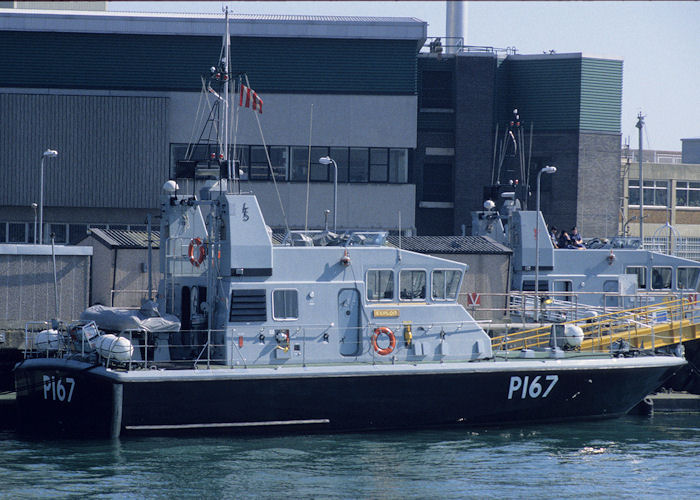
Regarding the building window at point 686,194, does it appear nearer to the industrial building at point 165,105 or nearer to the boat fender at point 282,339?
the industrial building at point 165,105

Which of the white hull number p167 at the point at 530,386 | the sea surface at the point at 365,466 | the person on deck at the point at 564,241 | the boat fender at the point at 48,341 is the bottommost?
the sea surface at the point at 365,466

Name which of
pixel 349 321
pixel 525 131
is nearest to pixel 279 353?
pixel 349 321

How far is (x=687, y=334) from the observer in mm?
24625

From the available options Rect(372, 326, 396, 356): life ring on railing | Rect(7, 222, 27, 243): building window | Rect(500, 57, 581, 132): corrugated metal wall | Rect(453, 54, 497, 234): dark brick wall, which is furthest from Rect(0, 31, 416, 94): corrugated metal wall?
Rect(372, 326, 396, 356): life ring on railing

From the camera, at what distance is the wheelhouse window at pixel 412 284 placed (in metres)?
21.2

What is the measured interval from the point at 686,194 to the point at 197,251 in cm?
4245

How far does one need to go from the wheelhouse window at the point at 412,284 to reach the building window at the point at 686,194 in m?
39.2

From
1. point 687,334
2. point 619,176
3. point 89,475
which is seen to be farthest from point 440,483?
point 619,176

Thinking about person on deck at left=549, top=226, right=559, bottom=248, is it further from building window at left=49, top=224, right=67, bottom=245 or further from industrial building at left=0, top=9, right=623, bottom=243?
building window at left=49, top=224, right=67, bottom=245

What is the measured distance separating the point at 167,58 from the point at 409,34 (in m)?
10.1

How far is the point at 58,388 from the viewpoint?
19469mm

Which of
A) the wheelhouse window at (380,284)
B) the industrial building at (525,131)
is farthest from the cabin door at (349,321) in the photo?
the industrial building at (525,131)

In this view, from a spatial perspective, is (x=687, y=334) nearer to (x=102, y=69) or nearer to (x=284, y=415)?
(x=284, y=415)

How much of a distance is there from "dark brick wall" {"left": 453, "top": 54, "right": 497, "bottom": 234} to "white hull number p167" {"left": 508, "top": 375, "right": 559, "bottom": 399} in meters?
26.9
